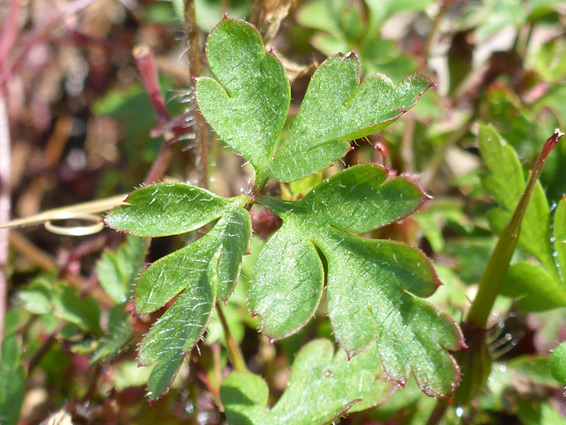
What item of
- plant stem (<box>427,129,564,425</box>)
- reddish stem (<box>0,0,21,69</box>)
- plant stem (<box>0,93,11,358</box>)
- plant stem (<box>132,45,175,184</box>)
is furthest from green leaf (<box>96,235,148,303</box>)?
reddish stem (<box>0,0,21,69</box>)

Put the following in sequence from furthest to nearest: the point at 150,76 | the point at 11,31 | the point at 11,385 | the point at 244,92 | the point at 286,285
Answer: the point at 11,31 < the point at 150,76 < the point at 11,385 < the point at 244,92 < the point at 286,285

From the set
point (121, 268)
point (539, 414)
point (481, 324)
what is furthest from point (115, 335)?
point (539, 414)

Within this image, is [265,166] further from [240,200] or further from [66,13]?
[66,13]

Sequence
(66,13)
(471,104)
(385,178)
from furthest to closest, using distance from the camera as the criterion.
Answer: (66,13) < (471,104) < (385,178)

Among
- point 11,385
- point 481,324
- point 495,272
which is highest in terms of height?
point 495,272

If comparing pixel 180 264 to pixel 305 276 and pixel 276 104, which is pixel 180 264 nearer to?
pixel 305 276

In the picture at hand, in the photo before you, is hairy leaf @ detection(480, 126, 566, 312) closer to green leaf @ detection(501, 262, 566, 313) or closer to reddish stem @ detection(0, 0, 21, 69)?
green leaf @ detection(501, 262, 566, 313)

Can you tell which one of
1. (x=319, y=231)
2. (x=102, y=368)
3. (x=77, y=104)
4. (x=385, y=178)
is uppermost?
(x=385, y=178)

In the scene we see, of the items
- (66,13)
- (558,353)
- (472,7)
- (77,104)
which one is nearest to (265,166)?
(558,353)
